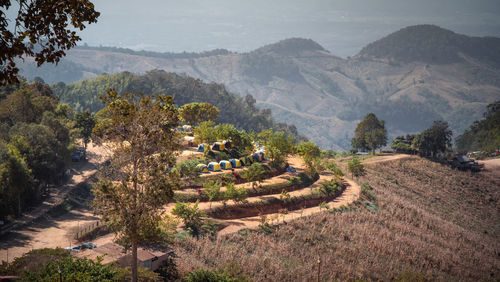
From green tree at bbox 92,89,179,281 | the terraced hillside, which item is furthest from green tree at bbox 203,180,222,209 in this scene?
green tree at bbox 92,89,179,281

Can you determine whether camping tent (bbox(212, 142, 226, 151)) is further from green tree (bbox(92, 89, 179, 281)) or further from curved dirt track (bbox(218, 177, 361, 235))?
green tree (bbox(92, 89, 179, 281))

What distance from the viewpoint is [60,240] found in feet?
109

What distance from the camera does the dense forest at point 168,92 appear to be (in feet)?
490

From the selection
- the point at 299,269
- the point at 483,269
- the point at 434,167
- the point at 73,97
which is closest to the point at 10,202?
the point at 299,269

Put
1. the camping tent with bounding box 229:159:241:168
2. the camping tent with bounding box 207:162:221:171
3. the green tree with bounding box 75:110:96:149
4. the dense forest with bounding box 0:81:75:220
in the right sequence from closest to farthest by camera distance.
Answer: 1. the dense forest with bounding box 0:81:75:220
2. the camping tent with bounding box 207:162:221:171
3. the camping tent with bounding box 229:159:241:168
4. the green tree with bounding box 75:110:96:149

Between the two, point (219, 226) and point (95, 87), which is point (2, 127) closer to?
point (219, 226)

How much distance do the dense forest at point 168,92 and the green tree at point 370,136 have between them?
242 ft

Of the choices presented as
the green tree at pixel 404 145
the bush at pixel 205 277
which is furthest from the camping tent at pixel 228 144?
the green tree at pixel 404 145

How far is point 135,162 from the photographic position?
1611cm

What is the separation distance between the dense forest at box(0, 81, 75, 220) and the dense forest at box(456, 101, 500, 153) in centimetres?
9795

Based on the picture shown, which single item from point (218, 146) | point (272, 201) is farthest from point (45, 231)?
point (218, 146)

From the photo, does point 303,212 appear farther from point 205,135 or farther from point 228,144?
point 205,135

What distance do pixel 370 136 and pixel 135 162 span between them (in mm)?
80643

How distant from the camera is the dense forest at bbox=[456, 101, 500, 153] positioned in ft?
343
